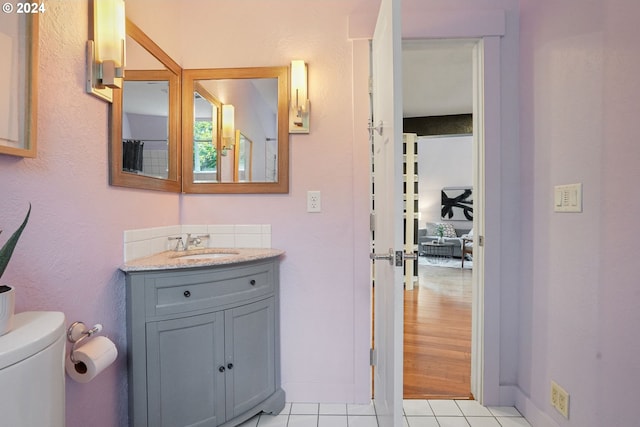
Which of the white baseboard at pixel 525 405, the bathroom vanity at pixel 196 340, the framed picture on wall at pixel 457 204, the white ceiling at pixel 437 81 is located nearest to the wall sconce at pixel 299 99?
the bathroom vanity at pixel 196 340

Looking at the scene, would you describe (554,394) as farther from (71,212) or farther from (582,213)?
(71,212)

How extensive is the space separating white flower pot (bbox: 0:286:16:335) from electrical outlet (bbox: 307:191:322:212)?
4.20 ft

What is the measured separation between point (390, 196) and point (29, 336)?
110 centimetres

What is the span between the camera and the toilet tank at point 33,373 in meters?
0.59

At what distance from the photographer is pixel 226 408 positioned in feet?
4.64

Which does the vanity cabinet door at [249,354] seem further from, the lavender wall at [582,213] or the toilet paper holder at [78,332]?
the lavender wall at [582,213]

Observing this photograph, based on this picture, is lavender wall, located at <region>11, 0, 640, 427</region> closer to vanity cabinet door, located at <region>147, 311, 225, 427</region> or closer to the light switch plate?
the light switch plate

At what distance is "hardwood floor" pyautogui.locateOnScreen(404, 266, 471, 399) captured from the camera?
1.92 m

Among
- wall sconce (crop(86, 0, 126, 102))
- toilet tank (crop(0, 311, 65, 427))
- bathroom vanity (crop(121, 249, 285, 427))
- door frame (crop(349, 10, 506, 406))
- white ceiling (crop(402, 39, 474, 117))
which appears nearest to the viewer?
toilet tank (crop(0, 311, 65, 427))

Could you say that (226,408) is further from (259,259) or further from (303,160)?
(303,160)

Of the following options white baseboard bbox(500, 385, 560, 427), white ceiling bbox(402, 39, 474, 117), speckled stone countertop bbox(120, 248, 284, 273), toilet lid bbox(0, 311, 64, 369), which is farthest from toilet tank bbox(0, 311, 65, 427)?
white ceiling bbox(402, 39, 474, 117)

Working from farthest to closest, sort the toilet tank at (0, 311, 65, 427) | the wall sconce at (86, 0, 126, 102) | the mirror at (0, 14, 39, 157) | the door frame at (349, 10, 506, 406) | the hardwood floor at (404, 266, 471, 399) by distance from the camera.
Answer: the hardwood floor at (404, 266, 471, 399)
the door frame at (349, 10, 506, 406)
the wall sconce at (86, 0, 126, 102)
the mirror at (0, 14, 39, 157)
the toilet tank at (0, 311, 65, 427)

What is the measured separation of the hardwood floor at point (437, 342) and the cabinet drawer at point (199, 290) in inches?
47.9

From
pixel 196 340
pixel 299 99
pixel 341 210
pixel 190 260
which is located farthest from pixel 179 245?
pixel 299 99
